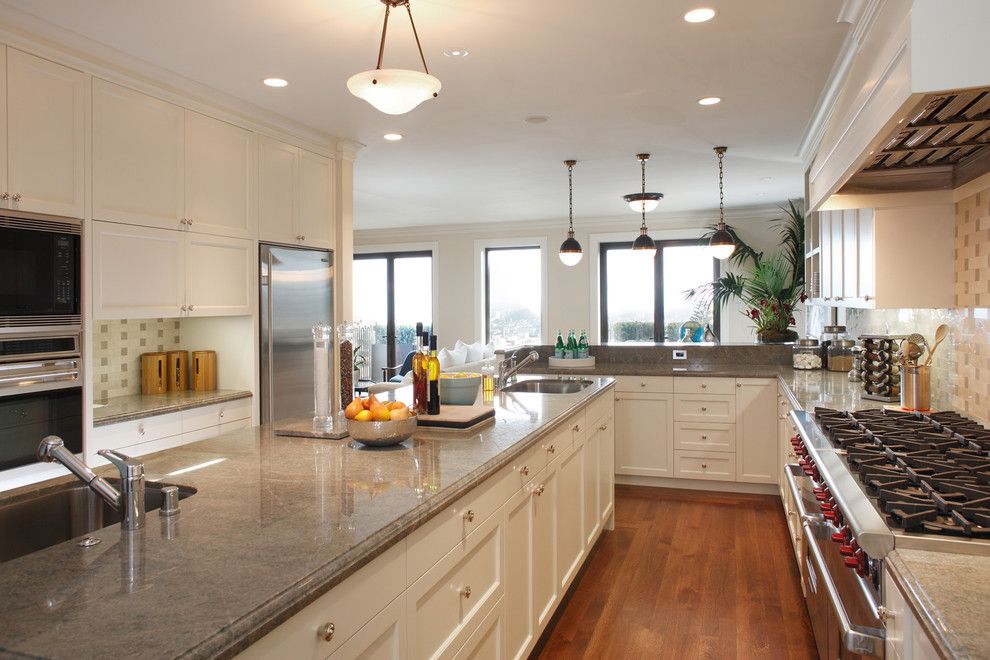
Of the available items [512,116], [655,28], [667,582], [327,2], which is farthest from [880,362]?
[327,2]

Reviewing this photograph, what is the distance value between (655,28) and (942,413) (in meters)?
1.94

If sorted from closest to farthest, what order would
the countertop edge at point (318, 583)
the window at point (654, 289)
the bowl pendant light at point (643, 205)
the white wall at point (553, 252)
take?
the countertop edge at point (318, 583), the bowl pendant light at point (643, 205), the white wall at point (553, 252), the window at point (654, 289)

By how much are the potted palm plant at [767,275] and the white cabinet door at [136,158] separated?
5543 mm

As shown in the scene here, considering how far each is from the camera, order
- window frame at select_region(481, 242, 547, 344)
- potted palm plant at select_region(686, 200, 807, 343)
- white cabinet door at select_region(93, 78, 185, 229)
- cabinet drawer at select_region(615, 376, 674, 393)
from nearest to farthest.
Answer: white cabinet door at select_region(93, 78, 185, 229), cabinet drawer at select_region(615, 376, 674, 393), potted palm plant at select_region(686, 200, 807, 343), window frame at select_region(481, 242, 547, 344)

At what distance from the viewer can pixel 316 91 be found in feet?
12.5

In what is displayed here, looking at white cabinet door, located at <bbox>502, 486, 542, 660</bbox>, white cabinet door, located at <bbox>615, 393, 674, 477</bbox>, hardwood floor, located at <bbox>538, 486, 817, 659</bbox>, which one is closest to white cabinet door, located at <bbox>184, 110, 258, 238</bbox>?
white cabinet door, located at <bbox>502, 486, 542, 660</bbox>

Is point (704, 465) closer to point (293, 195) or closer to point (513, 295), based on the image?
point (293, 195)

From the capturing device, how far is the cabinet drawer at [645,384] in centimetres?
511

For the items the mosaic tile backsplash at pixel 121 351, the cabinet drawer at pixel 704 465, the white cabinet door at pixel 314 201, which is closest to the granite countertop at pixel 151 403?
the mosaic tile backsplash at pixel 121 351

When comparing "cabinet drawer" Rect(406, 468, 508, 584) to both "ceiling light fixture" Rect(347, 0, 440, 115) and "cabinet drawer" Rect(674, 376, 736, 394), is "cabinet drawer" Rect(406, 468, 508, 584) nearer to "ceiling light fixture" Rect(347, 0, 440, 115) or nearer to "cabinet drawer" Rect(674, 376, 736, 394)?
"ceiling light fixture" Rect(347, 0, 440, 115)

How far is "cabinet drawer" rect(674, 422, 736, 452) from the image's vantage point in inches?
198

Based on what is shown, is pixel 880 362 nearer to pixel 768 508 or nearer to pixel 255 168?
pixel 768 508

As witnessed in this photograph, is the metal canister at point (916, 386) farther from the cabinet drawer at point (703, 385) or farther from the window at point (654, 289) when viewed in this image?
the window at point (654, 289)

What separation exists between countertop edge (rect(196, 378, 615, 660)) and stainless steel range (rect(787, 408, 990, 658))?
0.88 metres
